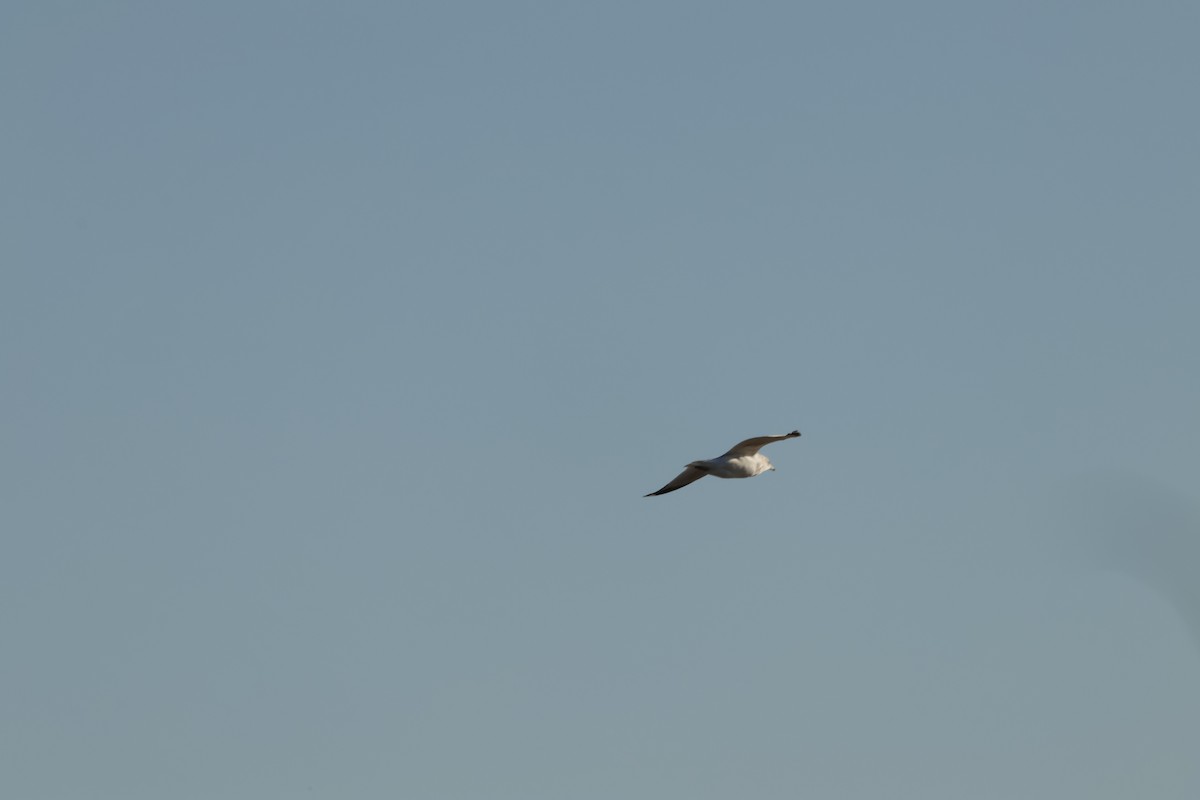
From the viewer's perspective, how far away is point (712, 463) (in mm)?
129000

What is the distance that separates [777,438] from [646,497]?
7.69m

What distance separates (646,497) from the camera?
131500 millimetres

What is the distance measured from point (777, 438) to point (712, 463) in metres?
3.47

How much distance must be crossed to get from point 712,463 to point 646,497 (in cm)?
427

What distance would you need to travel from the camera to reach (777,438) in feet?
419
